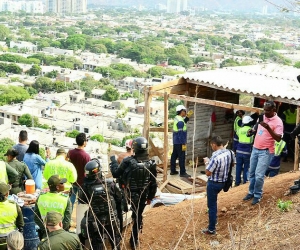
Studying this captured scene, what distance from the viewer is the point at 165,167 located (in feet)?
29.5

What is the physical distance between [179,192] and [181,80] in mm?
2246

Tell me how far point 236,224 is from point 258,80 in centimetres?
415

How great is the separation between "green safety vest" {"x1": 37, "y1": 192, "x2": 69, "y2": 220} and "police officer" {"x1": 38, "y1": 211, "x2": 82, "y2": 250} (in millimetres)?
625

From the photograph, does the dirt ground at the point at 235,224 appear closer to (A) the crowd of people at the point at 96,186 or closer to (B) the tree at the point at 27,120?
(A) the crowd of people at the point at 96,186

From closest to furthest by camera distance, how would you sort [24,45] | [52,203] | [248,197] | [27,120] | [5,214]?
[5,214]
[52,203]
[248,197]
[27,120]
[24,45]

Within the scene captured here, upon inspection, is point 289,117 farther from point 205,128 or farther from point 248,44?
point 248,44

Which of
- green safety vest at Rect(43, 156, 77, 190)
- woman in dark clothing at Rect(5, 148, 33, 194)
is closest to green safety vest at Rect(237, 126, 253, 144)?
green safety vest at Rect(43, 156, 77, 190)

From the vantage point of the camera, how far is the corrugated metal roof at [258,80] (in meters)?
8.49

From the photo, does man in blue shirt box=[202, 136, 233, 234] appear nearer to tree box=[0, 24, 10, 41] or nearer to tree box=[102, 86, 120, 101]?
tree box=[102, 86, 120, 101]

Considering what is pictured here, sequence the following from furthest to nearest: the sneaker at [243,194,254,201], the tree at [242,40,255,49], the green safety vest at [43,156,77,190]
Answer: the tree at [242,40,255,49] → the sneaker at [243,194,254,201] → the green safety vest at [43,156,77,190]

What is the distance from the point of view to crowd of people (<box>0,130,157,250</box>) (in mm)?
4738

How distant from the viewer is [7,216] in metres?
4.75

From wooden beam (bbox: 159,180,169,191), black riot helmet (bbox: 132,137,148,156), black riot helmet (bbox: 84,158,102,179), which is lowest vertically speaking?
wooden beam (bbox: 159,180,169,191)

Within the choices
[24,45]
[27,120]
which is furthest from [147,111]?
[24,45]
